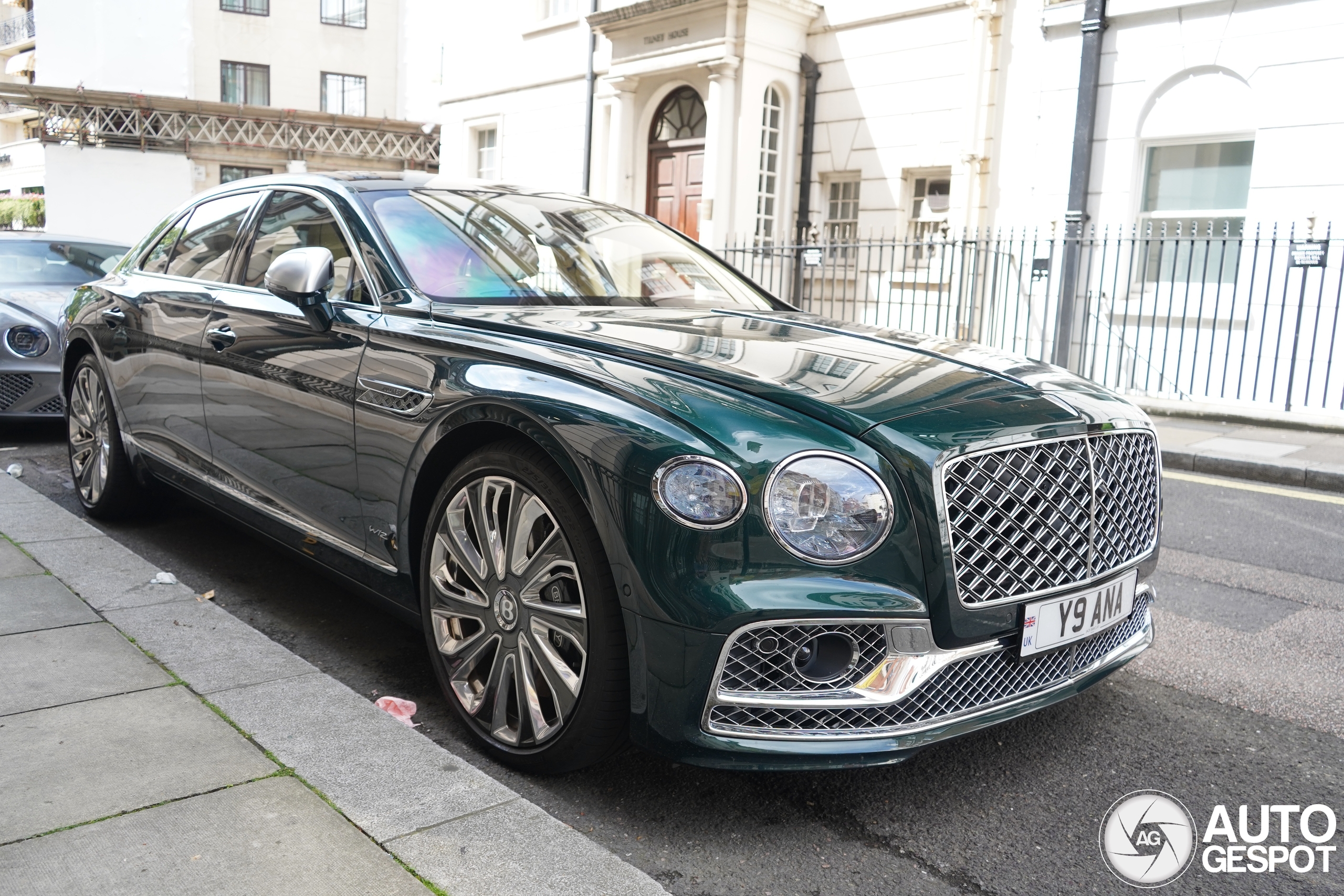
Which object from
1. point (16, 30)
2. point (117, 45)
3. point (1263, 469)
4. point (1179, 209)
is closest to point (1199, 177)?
point (1179, 209)

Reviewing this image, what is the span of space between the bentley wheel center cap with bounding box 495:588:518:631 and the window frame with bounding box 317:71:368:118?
43479mm

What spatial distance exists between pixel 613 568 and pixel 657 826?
0.64m

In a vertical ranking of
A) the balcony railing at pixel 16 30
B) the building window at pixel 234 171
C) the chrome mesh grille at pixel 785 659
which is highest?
the balcony railing at pixel 16 30

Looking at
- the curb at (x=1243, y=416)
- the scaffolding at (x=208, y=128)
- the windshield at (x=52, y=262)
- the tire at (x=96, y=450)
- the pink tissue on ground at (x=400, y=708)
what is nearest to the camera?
the pink tissue on ground at (x=400, y=708)

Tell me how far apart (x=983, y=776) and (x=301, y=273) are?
2.40m

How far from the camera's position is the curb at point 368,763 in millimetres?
2215

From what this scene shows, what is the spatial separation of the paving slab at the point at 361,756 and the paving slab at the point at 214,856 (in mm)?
99

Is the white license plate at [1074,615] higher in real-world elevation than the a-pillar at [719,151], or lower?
lower

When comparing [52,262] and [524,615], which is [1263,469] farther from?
[52,262]

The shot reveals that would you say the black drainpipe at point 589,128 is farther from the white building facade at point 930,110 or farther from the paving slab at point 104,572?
the paving slab at point 104,572

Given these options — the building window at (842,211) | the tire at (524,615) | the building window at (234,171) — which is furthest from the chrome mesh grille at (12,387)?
the building window at (234,171)

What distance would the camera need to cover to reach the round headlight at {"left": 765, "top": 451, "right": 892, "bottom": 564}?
233 cm

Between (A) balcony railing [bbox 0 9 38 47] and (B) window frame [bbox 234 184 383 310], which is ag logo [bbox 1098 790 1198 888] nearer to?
(B) window frame [bbox 234 184 383 310]

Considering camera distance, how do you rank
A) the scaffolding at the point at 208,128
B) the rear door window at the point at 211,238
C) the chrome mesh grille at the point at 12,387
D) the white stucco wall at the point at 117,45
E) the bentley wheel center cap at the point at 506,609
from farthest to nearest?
the white stucco wall at the point at 117,45
the scaffolding at the point at 208,128
the chrome mesh grille at the point at 12,387
the rear door window at the point at 211,238
the bentley wheel center cap at the point at 506,609
